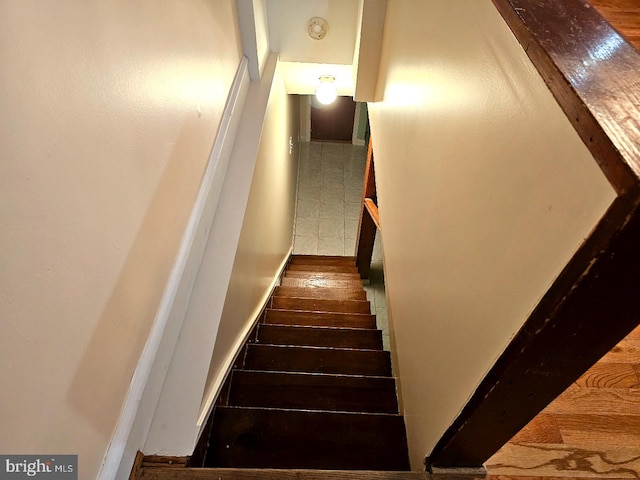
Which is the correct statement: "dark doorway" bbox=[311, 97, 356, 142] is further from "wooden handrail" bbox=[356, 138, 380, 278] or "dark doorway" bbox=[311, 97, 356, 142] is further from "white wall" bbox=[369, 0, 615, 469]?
"white wall" bbox=[369, 0, 615, 469]

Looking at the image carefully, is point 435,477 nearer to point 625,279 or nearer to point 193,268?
point 625,279

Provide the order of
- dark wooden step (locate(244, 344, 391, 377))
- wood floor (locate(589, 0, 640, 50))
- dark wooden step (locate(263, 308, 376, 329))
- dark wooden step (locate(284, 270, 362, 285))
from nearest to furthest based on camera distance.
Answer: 1. wood floor (locate(589, 0, 640, 50))
2. dark wooden step (locate(244, 344, 391, 377))
3. dark wooden step (locate(263, 308, 376, 329))
4. dark wooden step (locate(284, 270, 362, 285))

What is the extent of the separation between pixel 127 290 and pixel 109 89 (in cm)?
37

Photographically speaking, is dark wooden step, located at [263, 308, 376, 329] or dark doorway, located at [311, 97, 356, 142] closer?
dark wooden step, located at [263, 308, 376, 329]

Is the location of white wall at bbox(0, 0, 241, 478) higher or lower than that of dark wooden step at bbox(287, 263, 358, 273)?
lower

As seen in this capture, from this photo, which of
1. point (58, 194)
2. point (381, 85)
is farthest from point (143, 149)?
point (381, 85)

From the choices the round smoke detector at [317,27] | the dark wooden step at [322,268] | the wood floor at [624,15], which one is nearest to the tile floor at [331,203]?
the dark wooden step at [322,268]

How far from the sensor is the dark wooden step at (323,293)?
300cm

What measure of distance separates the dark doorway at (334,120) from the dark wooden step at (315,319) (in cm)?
353

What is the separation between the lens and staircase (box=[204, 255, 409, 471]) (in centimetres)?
124

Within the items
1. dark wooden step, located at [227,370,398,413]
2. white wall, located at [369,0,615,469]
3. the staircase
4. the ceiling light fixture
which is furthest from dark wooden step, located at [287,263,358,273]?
white wall, located at [369,0,615,469]

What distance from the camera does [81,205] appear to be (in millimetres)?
551

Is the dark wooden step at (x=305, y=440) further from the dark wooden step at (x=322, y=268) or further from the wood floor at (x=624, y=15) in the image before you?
the dark wooden step at (x=322, y=268)

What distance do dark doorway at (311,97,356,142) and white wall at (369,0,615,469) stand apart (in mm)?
3752
